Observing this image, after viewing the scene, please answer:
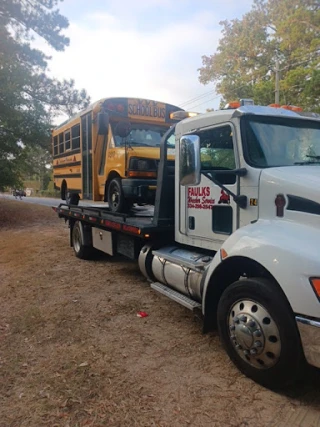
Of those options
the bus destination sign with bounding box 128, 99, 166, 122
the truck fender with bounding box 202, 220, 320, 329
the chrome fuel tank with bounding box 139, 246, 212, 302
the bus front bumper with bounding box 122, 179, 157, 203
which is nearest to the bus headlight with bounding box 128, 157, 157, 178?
the bus front bumper with bounding box 122, 179, 157, 203

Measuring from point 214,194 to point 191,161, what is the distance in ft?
2.30

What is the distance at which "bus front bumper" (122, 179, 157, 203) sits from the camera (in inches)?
241

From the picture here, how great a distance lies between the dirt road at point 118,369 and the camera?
2717 mm

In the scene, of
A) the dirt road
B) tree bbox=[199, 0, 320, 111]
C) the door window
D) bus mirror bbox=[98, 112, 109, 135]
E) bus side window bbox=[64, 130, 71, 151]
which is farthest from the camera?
tree bbox=[199, 0, 320, 111]

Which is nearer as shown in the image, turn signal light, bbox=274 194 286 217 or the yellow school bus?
turn signal light, bbox=274 194 286 217

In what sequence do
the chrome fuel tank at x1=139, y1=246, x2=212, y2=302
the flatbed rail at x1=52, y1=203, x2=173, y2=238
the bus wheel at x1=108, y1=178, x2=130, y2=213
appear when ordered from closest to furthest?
the chrome fuel tank at x1=139, y1=246, x2=212, y2=302 < the flatbed rail at x1=52, y1=203, x2=173, y2=238 < the bus wheel at x1=108, y1=178, x2=130, y2=213

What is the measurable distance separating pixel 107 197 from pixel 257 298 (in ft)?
15.6

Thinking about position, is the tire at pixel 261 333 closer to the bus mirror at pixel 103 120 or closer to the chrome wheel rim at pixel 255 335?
the chrome wheel rim at pixel 255 335

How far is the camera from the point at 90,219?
7215 mm

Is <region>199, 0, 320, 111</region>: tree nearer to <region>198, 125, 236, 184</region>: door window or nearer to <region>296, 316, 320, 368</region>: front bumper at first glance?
<region>198, 125, 236, 184</region>: door window

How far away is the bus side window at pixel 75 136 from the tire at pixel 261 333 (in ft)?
20.6

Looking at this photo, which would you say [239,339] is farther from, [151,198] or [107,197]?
[107,197]

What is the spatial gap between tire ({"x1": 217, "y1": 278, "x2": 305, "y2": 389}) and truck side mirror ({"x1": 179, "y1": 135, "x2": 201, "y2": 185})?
3.54 feet

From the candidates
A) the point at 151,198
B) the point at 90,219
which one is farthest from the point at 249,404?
the point at 90,219
